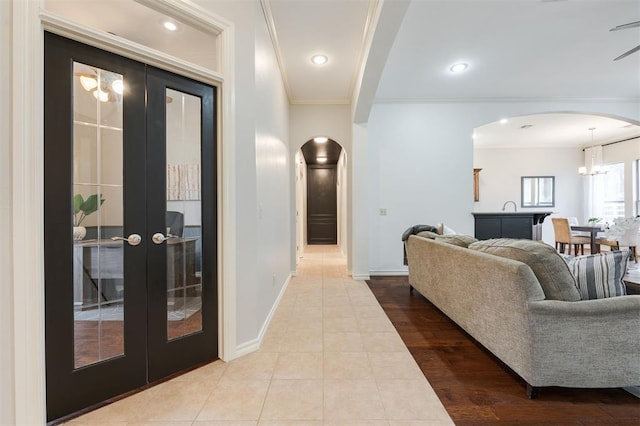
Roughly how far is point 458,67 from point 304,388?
4.03 meters

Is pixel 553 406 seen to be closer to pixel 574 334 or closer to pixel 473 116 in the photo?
pixel 574 334

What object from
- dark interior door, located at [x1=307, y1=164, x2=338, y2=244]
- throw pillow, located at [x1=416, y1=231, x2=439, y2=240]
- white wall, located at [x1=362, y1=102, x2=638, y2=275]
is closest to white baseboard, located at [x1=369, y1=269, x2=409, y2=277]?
white wall, located at [x1=362, y1=102, x2=638, y2=275]

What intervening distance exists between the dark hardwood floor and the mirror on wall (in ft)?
22.1

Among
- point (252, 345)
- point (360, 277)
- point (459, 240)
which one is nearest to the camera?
point (252, 345)

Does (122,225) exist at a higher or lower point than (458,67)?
lower

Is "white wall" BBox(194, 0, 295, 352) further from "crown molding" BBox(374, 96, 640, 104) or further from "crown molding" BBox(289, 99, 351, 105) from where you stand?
"crown molding" BBox(374, 96, 640, 104)

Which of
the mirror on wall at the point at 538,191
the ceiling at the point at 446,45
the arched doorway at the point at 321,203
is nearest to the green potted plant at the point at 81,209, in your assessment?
the ceiling at the point at 446,45

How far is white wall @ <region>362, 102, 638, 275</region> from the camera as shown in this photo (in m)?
4.46

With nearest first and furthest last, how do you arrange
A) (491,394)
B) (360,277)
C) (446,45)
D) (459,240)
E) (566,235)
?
(491,394) → (459,240) → (446,45) → (360,277) → (566,235)

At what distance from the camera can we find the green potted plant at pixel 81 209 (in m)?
1.44

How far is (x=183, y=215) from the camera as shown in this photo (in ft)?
6.00

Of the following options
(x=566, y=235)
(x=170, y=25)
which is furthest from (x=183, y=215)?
(x=566, y=235)

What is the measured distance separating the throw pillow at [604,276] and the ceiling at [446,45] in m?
2.12

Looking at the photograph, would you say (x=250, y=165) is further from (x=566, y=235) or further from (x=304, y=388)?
(x=566, y=235)
